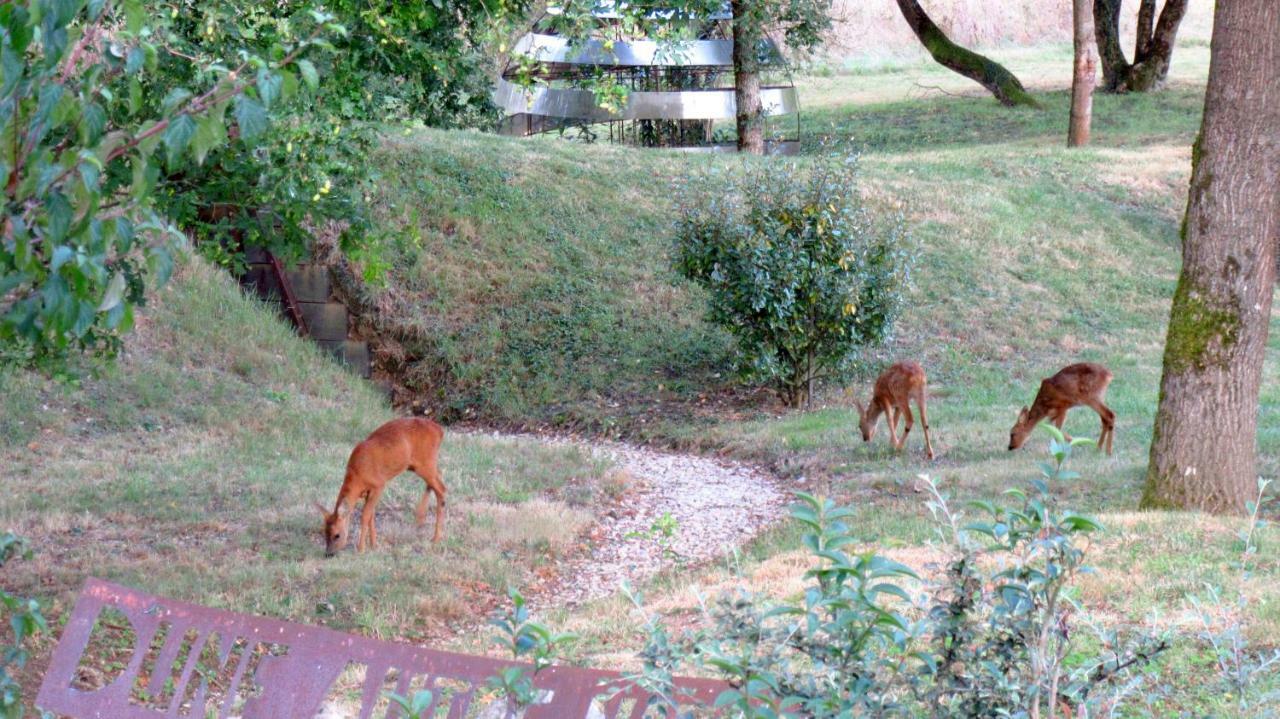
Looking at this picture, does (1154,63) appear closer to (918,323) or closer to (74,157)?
(918,323)

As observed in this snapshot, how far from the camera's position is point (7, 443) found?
43.3 feet

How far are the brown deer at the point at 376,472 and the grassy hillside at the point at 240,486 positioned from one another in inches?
7.6

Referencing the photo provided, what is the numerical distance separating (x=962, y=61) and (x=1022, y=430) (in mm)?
25224

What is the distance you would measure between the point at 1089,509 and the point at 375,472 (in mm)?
5667

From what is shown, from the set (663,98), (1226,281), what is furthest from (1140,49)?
(1226,281)

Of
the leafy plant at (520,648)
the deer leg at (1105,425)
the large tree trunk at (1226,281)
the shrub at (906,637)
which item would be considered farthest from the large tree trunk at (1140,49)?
the leafy plant at (520,648)

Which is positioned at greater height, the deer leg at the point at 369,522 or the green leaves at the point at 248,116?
the green leaves at the point at 248,116

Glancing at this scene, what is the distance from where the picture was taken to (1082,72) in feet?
93.5

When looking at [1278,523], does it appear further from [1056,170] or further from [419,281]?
[1056,170]

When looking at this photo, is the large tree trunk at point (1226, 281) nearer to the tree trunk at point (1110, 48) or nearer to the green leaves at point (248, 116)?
the green leaves at point (248, 116)

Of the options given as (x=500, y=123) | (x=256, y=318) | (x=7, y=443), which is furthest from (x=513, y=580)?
(x=500, y=123)

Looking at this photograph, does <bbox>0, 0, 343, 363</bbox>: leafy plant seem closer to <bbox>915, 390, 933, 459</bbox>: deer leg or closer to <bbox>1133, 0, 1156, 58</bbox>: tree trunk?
<bbox>915, 390, 933, 459</bbox>: deer leg

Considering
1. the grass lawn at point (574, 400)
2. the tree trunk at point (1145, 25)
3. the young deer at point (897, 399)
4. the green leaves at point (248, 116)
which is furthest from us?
the tree trunk at point (1145, 25)

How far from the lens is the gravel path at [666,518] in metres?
9.96
